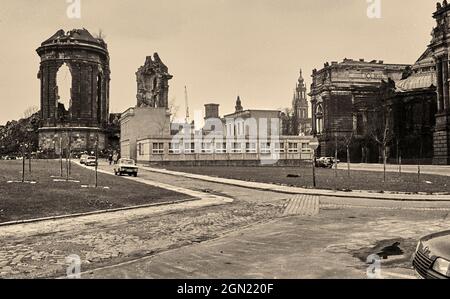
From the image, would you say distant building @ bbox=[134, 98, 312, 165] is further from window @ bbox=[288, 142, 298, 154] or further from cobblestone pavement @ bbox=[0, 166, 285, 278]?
cobblestone pavement @ bbox=[0, 166, 285, 278]

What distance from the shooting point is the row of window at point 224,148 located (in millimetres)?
58756

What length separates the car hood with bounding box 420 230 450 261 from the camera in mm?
4949

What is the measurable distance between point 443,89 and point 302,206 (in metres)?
48.9

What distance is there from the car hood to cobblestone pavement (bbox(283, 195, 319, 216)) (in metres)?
8.64

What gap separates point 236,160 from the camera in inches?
2462

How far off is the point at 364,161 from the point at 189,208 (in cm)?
6625

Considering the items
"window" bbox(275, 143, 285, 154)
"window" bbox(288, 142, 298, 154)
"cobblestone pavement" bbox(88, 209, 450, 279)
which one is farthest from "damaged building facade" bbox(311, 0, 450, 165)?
"cobblestone pavement" bbox(88, 209, 450, 279)

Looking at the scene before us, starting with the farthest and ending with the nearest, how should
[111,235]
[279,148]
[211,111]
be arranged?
[211,111], [279,148], [111,235]

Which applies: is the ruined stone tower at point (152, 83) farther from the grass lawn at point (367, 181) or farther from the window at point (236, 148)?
the grass lawn at point (367, 181)

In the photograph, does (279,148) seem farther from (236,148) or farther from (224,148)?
(224,148)

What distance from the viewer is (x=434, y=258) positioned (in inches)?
193

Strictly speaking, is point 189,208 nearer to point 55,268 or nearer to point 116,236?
point 116,236

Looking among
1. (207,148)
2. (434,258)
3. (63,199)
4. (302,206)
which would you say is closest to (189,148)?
(207,148)

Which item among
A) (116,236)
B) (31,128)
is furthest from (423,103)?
(31,128)
